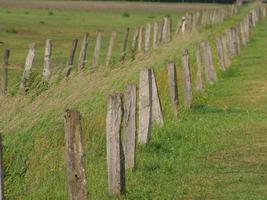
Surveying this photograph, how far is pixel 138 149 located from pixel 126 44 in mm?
15829

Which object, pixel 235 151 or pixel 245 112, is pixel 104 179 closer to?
pixel 235 151

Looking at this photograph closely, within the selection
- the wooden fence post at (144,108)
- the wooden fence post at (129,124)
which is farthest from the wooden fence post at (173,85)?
the wooden fence post at (129,124)

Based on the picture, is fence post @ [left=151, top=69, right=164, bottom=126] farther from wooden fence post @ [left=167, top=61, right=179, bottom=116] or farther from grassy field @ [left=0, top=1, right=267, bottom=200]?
wooden fence post @ [left=167, top=61, right=179, bottom=116]

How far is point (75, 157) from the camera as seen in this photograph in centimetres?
931

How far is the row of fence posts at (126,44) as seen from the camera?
17.6 metres

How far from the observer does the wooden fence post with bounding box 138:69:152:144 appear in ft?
45.0

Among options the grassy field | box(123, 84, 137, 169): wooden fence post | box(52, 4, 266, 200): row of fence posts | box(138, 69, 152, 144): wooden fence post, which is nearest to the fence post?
box(52, 4, 266, 200): row of fence posts

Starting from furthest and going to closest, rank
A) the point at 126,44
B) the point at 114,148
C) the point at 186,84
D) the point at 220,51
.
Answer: the point at 126,44 < the point at 220,51 < the point at 186,84 < the point at 114,148

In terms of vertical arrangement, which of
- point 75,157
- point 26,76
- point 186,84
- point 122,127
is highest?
point 26,76

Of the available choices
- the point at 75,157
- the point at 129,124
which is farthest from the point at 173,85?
the point at 75,157

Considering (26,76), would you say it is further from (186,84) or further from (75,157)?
(75,157)

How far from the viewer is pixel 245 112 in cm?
1836

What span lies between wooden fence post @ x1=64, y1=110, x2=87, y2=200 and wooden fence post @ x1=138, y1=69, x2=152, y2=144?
444cm

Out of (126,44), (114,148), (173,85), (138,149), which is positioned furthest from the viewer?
(126,44)
